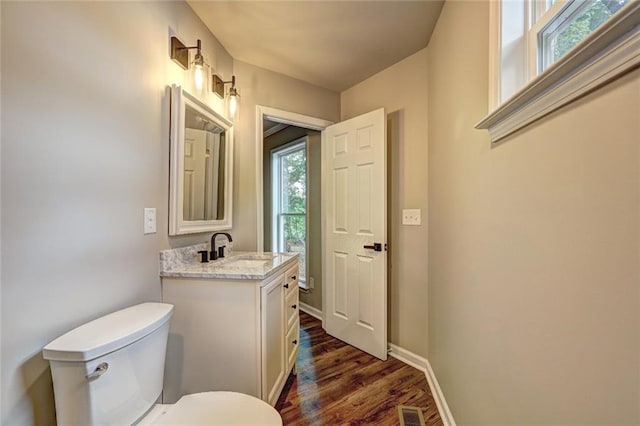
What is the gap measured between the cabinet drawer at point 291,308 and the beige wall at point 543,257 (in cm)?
96

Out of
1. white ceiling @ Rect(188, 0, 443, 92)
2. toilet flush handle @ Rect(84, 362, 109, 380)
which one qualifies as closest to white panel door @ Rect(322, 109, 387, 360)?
white ceiling @ Rect(188, 0, 443, 92)

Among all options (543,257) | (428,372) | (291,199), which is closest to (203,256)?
(543,257)

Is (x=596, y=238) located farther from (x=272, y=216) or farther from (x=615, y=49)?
(x=272, y=216)

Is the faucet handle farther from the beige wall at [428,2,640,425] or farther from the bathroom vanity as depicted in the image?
the beige wall at [428,2,640,425]

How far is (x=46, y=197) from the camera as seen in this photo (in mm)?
903

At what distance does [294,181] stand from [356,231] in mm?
1441

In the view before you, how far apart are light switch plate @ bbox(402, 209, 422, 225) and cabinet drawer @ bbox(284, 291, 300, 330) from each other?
3.38 feet

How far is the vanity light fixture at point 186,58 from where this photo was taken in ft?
A: 5.16

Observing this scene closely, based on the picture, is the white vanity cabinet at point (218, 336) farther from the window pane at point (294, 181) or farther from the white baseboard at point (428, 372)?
the window pane at point (294, 181)

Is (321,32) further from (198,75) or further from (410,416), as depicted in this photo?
(410,416)

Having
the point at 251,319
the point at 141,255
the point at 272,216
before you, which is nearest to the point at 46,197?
the point at 141,255

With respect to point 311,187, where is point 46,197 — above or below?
below

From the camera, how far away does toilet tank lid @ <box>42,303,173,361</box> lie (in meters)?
0.83

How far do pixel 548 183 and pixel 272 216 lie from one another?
333 cm
